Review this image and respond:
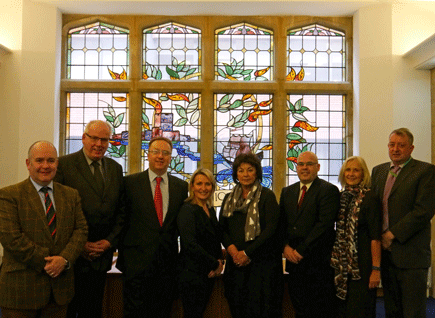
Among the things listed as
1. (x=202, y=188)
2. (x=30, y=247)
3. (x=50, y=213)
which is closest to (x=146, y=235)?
(x=202, y=188)

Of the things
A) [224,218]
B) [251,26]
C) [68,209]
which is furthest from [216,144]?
[68,209]

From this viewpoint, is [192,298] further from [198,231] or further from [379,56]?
[379,56]

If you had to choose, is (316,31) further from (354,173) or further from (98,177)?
(98,177)

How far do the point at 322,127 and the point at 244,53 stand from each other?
1387 mm

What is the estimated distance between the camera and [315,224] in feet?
10.3

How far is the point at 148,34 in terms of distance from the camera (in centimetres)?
630

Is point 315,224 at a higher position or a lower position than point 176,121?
lower

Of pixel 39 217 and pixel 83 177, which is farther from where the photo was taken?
pixel 83 177

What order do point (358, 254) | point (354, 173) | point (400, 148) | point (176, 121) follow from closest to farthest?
point (358, 254) → point (354, 173) → point (400, 148) → point (176, 121)

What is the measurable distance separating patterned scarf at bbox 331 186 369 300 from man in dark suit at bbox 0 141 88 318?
1.56 metres

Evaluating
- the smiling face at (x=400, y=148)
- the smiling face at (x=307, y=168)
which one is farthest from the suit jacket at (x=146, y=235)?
the smiling face at (x=400, y=148)

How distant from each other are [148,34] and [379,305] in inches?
167

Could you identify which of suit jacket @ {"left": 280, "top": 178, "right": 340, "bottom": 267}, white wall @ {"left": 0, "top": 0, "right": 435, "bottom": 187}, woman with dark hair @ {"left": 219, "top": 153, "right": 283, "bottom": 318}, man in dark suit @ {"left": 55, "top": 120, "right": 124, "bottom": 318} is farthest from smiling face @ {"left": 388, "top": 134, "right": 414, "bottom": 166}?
white wall @ {"left": 0, "top": 0, "right": 435, "bottom": 187}

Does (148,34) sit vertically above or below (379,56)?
above
